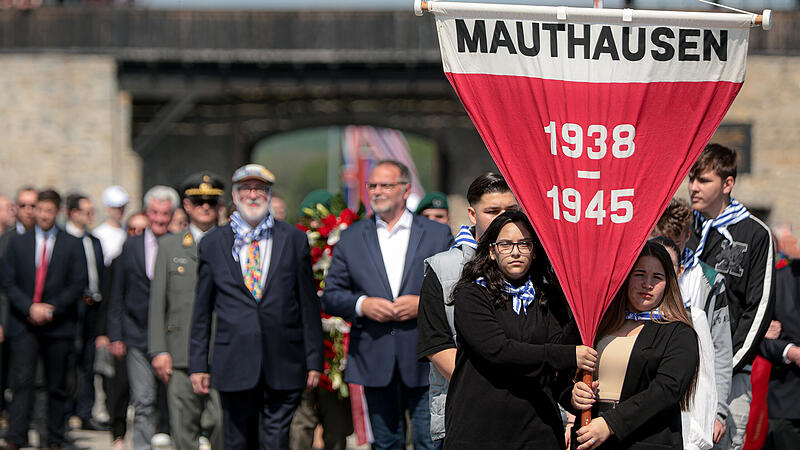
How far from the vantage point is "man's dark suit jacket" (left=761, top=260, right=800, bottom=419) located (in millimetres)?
6992

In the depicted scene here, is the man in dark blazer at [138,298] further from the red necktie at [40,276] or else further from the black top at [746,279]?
the black top at [746,279]

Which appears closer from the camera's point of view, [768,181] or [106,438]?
[106,438]

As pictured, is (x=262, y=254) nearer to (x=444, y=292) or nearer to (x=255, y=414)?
(x=255, y=414)

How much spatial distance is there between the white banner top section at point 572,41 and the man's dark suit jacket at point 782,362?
9.15ft

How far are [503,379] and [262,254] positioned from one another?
2.80 metres

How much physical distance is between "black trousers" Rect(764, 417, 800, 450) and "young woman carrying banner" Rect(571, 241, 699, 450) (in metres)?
2.70

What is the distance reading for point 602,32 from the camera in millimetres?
4629

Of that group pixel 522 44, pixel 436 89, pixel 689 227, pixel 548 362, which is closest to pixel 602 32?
pixel 522 44

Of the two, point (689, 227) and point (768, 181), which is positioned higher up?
point (768, 181)

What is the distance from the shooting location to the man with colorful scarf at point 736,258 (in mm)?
5883

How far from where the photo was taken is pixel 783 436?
23.6 feet

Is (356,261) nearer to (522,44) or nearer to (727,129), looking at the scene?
(522,44)

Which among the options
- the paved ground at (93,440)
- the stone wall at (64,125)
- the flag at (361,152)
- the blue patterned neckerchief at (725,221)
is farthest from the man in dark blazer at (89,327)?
the flag at (361,152)

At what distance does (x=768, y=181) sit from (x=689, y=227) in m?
18.1
